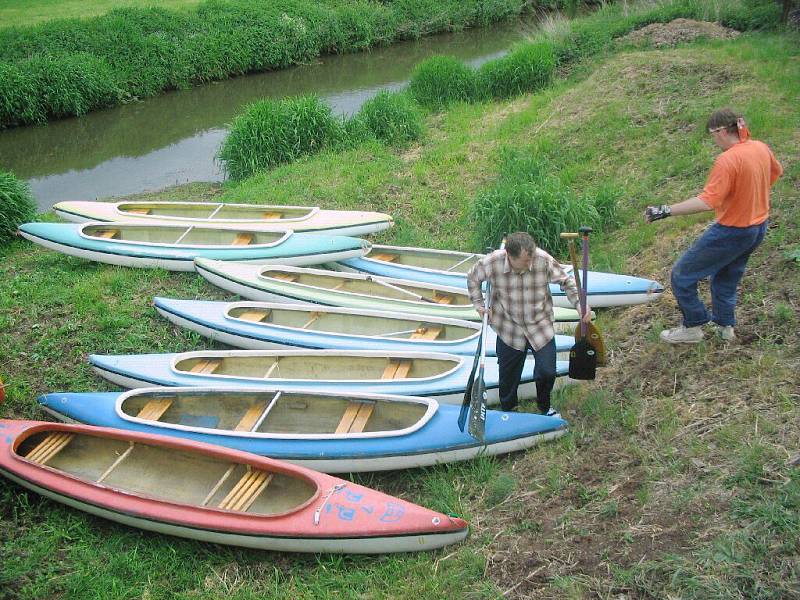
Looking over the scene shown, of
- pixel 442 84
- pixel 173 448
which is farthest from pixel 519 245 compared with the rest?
pixel 442 84

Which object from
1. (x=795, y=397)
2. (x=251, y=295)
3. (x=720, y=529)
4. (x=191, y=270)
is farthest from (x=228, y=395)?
(x=795, y=397)

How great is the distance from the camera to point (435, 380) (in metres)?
6.14

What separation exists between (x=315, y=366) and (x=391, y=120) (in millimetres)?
7190

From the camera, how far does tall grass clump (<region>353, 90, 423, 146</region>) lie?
41.7 ft

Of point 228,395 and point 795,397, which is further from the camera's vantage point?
point 228,395

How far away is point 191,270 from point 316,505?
185 inches

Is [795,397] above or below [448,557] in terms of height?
above

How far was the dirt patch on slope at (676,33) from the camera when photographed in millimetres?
13875

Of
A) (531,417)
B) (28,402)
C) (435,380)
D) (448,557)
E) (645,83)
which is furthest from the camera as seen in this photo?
(645,83)

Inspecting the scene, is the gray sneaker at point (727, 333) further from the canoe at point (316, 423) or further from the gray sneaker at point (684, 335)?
→ the canoe at point (316, 423)

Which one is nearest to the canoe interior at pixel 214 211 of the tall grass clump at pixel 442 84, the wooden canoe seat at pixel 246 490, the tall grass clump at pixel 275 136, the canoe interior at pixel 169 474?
the tall grass clump at pixel 275 136

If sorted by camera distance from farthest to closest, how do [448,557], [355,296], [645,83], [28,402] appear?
1. [645,83]
2. [355,296]
3. [28,402]
4. [448,557]

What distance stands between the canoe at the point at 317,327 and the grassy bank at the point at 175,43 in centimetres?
1053

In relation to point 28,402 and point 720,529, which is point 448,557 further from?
point 28,402
